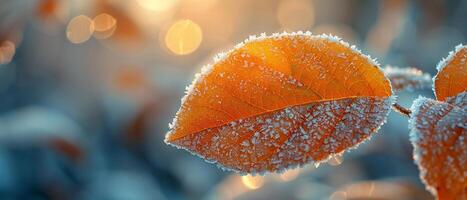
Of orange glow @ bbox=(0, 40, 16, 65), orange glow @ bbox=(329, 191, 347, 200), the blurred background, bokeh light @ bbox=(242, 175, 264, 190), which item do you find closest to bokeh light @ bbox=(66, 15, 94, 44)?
the blurred background

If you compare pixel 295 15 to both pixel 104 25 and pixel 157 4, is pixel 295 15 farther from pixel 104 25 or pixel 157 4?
pixel 104 25

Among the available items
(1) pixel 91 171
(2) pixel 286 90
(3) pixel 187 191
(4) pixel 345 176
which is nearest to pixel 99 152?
(1) pixel 91 171

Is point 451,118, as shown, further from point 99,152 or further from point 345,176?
point 99,152

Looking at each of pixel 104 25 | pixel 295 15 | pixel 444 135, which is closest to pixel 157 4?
pixel 104 25

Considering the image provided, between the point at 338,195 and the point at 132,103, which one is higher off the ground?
the point at 132,103

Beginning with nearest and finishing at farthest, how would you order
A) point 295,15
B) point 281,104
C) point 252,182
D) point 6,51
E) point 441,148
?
point 441,148
point 281,104
point 252,182
point 6,51
point 295,15

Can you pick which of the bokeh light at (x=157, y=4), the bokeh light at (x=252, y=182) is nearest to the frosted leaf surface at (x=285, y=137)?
the bokeh light at (x=252, y=182)

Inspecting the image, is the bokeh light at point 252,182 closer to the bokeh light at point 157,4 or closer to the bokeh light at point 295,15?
the bokeh light at point 157,4
